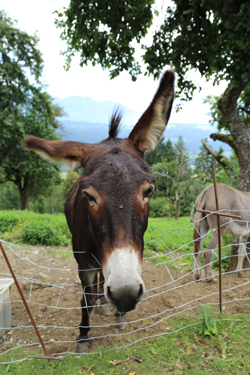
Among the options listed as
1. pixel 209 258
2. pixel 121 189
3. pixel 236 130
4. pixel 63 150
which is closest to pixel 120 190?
pixel 121 189

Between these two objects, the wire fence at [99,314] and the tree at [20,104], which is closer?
the wire fence at [99,314]

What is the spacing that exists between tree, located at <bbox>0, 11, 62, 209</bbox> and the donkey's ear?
14.3m

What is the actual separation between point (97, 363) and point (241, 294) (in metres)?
2.45

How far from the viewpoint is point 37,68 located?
17719mm

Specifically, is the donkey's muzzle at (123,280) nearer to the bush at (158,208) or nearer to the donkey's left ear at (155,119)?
the donkey's left ear at (155,119)

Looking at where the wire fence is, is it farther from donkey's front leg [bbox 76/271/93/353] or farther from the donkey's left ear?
the donkey's left ear

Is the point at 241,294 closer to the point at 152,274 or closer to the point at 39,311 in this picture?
the point at 152,274

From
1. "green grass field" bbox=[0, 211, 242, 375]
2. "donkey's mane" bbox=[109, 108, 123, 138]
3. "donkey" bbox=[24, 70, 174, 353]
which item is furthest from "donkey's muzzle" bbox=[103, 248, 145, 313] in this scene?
"donkey's mane" bbox=[109, 108, 123, 138]

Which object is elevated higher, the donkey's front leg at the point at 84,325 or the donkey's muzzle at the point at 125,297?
the donkey's muzzle at the point at 125,297

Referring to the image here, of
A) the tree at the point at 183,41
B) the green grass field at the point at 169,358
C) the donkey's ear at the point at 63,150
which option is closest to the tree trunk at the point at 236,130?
the tree at the point at 183,41

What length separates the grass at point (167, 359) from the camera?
7.54ft

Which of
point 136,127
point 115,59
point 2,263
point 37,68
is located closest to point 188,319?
point 136,127

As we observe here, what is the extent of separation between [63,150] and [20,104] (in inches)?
659

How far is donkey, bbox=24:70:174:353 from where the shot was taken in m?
1.56
